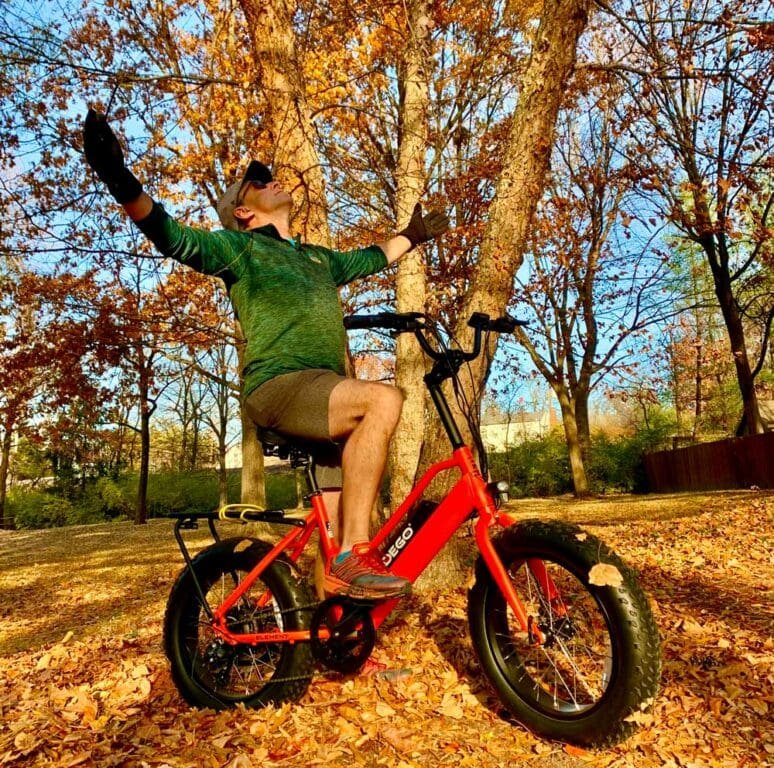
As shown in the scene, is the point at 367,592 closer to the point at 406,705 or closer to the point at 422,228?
the point at 406,705

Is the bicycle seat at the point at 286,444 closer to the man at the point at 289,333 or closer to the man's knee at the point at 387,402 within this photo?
the man at the point at 289,333

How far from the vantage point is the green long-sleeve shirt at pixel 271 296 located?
8.68ft

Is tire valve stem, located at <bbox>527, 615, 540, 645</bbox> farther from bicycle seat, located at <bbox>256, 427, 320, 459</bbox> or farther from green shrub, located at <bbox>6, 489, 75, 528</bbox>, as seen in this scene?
green shrub, located at <bbox>6, 489, 75, 528</bbox>

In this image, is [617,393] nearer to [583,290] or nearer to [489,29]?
[583,290]

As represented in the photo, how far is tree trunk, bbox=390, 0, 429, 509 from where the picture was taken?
5.90 m

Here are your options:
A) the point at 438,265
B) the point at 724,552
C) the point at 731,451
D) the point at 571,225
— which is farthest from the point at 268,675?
the point at 731,451

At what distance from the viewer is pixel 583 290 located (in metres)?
17.0

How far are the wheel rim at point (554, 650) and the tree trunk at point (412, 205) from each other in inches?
113

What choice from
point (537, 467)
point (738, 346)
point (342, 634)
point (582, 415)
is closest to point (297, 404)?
point (342, 634)

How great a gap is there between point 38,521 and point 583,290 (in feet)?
69.0

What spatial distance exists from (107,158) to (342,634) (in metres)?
2.11

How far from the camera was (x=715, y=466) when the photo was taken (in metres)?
15.8

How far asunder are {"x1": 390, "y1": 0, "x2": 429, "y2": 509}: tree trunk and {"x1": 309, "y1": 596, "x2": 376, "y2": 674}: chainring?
285 cm

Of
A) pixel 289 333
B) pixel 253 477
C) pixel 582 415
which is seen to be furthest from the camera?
pixel 582 415
